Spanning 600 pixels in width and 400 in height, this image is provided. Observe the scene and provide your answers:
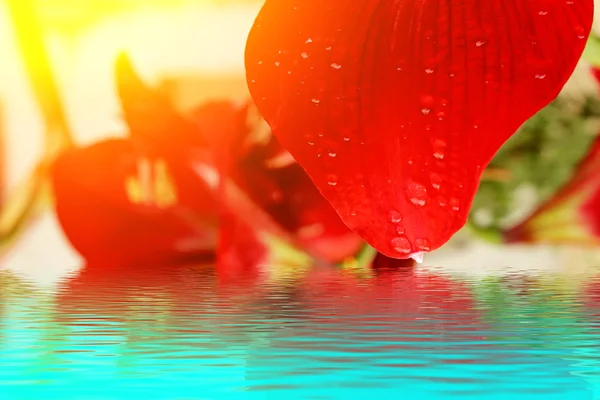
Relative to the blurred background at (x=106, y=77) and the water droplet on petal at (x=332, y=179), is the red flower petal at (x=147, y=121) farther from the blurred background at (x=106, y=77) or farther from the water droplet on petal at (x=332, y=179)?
Answer: the water droplet on petal at (x=332, y=179)

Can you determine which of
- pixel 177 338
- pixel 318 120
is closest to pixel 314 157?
pixel 318 120

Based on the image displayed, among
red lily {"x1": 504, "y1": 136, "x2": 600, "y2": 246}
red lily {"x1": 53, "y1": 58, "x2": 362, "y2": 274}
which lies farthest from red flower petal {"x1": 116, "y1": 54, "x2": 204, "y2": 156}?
red lily {"x1": 504, "y1": 136, "x2": 600, "y2": 246}

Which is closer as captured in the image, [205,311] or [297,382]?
[297,382]

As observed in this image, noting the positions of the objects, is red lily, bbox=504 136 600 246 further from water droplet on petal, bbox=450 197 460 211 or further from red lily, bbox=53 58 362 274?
water droplet on petal, bbox=450 197 460 211

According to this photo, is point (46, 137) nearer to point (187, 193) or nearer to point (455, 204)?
point (187, 193)

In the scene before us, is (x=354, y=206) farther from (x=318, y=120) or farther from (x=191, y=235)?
(x=191, y=235)

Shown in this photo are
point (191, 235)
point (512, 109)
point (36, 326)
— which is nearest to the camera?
point (512, 109)
